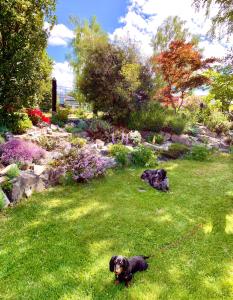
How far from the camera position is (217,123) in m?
18.4

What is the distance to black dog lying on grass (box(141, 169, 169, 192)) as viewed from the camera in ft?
27.2

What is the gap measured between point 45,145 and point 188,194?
15.5 ft

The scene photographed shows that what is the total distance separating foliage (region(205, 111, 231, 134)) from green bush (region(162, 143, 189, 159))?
5849 mm

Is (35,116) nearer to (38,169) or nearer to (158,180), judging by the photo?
(38,169)

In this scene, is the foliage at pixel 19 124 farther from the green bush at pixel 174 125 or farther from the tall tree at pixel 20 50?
the green bush at pixel 174 125

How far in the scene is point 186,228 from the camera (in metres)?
6.24

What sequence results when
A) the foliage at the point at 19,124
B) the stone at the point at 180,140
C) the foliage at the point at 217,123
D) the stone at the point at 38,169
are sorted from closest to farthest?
the stone at the point at 38,169, the foliage at the point at 19,124, the stone at the point at 180,140, the foliage at the point at 217,123

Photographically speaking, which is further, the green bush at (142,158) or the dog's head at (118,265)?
the green bush at (142,158)

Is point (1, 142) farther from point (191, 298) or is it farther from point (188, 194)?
point (191, 298)

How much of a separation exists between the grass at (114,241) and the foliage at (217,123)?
33.5 ft

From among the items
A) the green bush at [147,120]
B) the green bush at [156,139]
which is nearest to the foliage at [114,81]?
the green bush at [147,120]

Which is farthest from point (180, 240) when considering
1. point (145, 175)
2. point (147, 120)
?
point (147, 120)

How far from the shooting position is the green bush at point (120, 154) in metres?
9.77

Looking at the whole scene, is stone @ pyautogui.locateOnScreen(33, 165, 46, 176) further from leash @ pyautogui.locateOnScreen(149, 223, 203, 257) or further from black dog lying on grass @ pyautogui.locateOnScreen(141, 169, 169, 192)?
leash @ pyautogui.locateOnScreen(149, 223, 203, 257)
